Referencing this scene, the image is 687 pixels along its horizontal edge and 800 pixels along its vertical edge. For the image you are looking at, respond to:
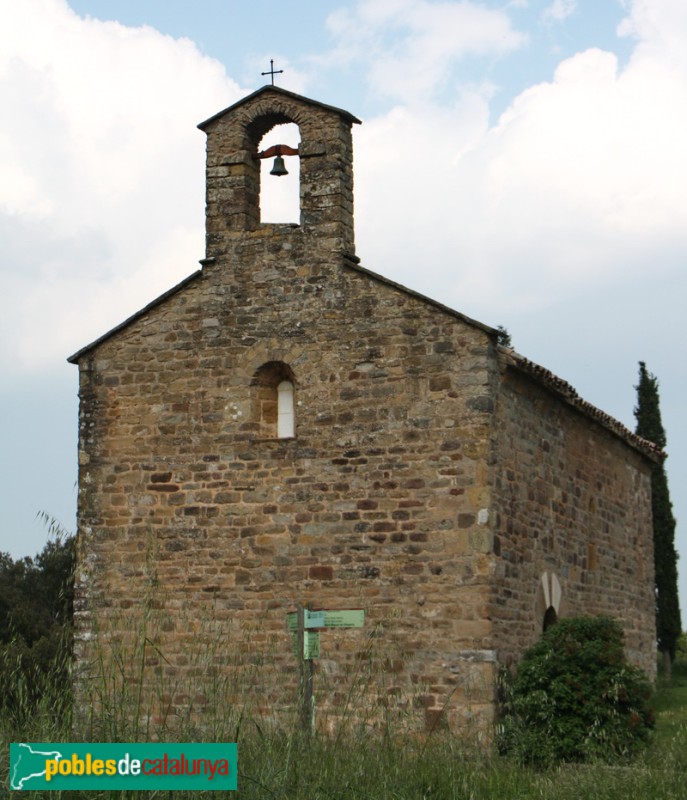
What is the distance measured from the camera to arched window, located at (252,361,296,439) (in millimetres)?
13219

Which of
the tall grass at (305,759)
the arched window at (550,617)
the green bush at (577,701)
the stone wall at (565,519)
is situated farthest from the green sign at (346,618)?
the arched window at (550,617)

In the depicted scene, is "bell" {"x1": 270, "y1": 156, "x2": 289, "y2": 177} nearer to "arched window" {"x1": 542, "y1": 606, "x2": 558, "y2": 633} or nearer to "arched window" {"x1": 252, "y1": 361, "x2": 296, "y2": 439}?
"arched window" {"x1": 252, "y1": 361, "x2": 296, "y2": 439}

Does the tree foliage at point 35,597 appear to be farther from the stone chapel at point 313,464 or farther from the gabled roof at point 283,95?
the gabled roof at point 283,95

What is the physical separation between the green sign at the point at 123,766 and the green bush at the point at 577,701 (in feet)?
15.0

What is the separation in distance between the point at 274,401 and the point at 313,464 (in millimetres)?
919

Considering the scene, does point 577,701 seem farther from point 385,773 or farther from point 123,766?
point 123,766

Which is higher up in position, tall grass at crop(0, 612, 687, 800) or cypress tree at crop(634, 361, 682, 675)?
cypress tree at crop(634, 361, 682, 675)

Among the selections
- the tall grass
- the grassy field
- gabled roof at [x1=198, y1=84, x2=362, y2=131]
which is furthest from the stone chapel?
the tall grass

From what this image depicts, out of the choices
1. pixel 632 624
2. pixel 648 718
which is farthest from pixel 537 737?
pixel 632 624

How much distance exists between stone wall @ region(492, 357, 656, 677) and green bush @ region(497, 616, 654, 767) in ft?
1.50

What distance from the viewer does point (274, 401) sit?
13359mm

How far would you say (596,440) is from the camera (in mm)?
16484

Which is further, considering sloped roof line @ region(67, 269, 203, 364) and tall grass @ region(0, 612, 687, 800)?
sloped roof line @ region(67, 269, 203, 364)

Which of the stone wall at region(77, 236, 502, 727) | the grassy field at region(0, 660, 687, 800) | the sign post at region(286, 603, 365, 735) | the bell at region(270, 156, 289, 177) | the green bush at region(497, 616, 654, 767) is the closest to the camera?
the grassy field at region(0, 660, 687, 800)
